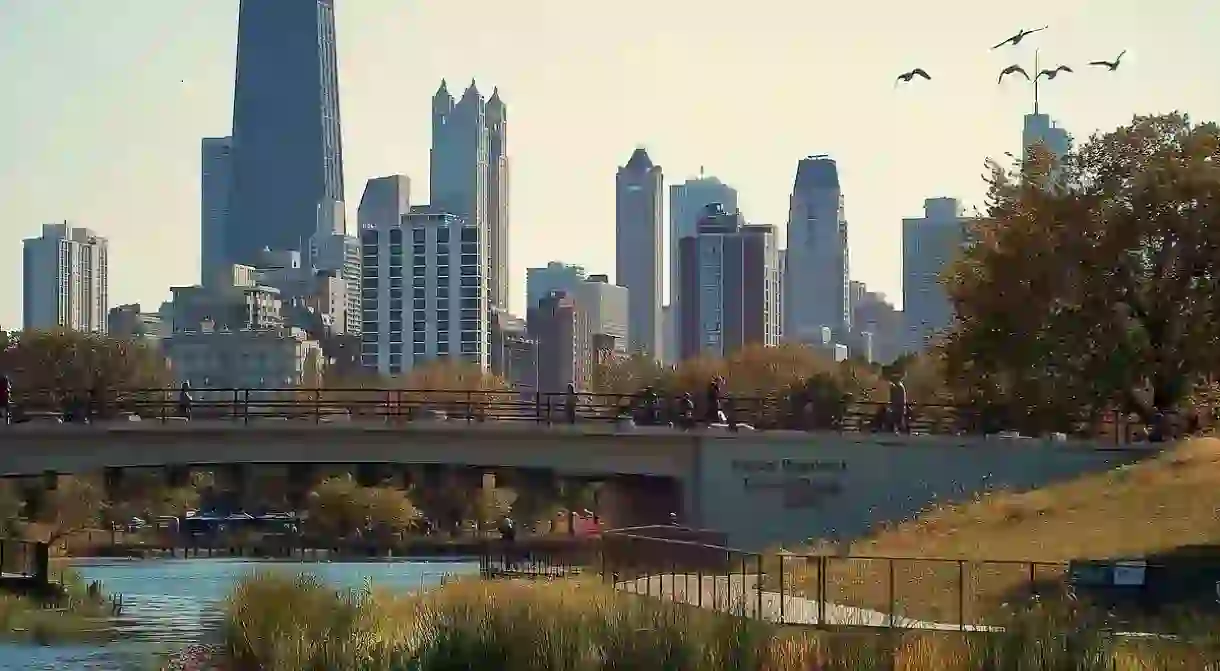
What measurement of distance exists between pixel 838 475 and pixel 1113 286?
11.9 m

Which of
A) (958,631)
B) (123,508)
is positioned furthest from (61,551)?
(958,631)

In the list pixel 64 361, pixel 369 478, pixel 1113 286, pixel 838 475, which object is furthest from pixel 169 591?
pixel 64 361

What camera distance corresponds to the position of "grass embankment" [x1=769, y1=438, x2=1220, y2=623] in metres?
36.4

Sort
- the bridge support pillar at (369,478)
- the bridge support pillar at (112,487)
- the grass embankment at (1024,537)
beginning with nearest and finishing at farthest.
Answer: the grass embankment at (1024,537) < the bridge support pillar at (369,478) < the bridge support pillar at (112,487)

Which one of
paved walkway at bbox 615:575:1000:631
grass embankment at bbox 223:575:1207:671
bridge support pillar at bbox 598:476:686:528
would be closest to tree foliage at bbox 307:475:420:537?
bridge support pillar at bbox 598:476:686:528

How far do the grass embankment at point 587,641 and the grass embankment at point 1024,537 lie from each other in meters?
4.61

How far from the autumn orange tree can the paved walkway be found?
3462 centimetres

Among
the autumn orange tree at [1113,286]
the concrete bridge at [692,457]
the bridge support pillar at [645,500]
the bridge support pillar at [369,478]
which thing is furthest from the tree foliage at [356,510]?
the autumn orange tree at [1113,286]

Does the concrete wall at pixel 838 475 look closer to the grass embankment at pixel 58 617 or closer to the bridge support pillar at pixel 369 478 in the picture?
the grass embankment at pixel 58 617

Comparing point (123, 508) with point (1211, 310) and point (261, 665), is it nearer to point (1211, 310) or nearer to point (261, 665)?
point (1211, 310)

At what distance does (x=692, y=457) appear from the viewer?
69.4 m

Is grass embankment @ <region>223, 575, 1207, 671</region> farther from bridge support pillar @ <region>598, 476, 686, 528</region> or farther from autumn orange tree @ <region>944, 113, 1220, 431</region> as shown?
autumn orange tree @ <region>944, 113, 1220, 431</region>

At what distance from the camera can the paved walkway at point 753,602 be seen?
1291 inches

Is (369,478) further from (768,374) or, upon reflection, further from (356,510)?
(768,374)
